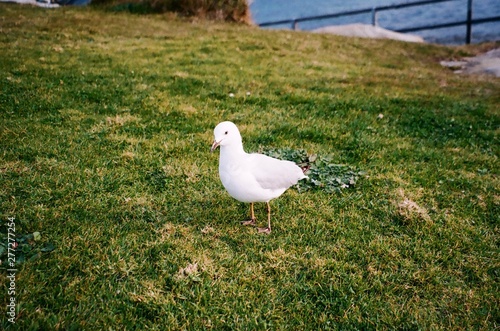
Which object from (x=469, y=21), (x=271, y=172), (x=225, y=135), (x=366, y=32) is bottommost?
(x=271, y=172)

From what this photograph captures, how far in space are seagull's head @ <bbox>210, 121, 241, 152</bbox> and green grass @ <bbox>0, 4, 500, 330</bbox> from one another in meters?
1.01

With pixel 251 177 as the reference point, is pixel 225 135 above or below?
above

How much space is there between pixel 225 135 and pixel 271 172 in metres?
0.65

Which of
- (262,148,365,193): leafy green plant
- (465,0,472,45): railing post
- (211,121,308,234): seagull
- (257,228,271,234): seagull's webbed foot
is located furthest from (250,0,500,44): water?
(257,228,271,234): seagull's webbed foot

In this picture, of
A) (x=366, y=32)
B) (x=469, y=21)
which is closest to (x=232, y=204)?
(x=366, y=32)

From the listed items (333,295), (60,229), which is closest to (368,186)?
(333,295)

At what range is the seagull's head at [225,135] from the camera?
3.87 metres

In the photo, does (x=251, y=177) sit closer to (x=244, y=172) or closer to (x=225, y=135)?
(x=244, y=172)

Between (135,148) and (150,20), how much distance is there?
10961 millimetres

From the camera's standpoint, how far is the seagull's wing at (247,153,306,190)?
403 cm

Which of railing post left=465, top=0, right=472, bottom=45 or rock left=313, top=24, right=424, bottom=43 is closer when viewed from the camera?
railing post left=465, top=0, right=472, bottom=45

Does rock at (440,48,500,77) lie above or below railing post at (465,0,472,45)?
below

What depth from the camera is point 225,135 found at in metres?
3.91

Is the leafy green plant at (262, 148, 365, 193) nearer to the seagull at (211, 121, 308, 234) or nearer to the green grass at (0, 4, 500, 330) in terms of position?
the green grass at (0, 4, 500, 330)
